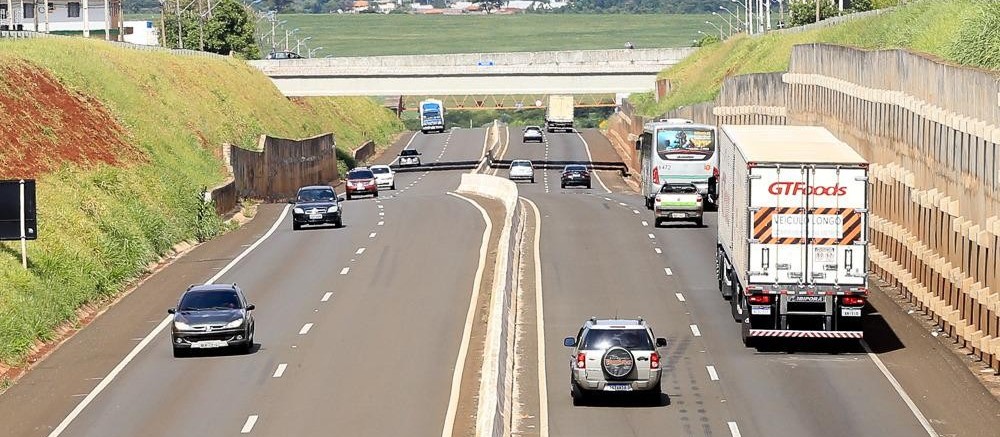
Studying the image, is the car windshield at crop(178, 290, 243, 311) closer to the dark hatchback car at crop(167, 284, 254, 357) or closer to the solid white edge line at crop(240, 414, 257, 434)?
the dark hatchback car at crop(167, 284, 254, 357)

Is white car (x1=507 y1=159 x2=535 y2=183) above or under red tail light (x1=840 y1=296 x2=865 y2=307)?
under

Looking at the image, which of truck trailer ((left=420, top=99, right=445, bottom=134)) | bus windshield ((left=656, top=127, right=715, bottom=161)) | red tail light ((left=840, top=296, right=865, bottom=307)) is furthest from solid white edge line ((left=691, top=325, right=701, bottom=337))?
truck trailer ((left=420, top=99, right=445, bottom=134))

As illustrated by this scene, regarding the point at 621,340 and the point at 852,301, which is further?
the point at 852,301

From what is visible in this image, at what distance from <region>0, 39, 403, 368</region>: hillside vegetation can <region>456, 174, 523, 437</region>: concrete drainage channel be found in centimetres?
1155

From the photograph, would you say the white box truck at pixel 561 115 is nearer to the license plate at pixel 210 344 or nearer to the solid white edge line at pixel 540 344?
the solid white edge line at pixel 540 344

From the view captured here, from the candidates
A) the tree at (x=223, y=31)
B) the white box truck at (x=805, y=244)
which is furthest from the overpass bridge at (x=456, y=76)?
the white box truck at (x=805, y=244)

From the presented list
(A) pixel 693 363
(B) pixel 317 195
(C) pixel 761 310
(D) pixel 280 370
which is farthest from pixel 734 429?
(B) pixel 317 195

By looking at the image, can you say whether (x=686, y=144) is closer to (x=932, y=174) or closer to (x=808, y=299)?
(x=932, y=174)

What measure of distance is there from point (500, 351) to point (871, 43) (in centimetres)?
5118

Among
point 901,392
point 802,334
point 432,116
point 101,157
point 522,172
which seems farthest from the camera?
point 432,116

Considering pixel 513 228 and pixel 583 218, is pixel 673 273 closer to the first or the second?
pixel 513 228

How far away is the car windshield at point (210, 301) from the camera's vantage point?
37.7 meters

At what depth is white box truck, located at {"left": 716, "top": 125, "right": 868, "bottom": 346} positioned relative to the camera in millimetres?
36531

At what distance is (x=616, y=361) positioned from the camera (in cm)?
3044
